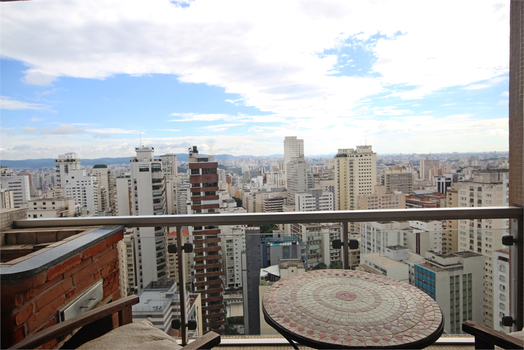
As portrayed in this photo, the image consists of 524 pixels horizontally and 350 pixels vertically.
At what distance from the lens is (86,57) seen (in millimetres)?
3826

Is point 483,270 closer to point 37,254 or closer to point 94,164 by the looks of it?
point 37,254

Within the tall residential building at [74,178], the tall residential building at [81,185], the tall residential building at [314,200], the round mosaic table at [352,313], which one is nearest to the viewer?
the round mosaic table at [352,313]

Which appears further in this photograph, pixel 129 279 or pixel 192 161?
pixel 192 161

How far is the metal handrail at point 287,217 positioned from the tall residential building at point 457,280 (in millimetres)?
301

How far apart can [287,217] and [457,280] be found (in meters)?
1.32

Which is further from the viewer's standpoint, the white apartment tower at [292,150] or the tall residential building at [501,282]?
the white apartment tower at [292,150]

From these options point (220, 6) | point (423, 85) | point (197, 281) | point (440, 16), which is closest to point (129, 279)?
point (197, 281)

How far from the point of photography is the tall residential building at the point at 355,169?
3.97 meters

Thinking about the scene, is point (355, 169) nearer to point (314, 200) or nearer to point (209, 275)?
point (314, 200)

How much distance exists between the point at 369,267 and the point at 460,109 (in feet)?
12.8

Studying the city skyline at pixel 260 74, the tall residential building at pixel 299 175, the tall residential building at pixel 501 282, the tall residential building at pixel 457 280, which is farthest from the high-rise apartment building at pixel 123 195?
the tall residential building at pixel 501 282

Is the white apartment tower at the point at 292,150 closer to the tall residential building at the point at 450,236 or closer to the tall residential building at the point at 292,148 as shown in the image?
the tall residential building at the point at 292,148

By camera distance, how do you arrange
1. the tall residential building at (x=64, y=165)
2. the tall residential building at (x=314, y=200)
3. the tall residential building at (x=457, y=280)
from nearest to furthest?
1. the tall residential building at (x=457, y=280)
2. the tall residential building at (x=314, y=200)
3. the tall residential building at (x=64, y=165)

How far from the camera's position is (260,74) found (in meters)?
6.11
